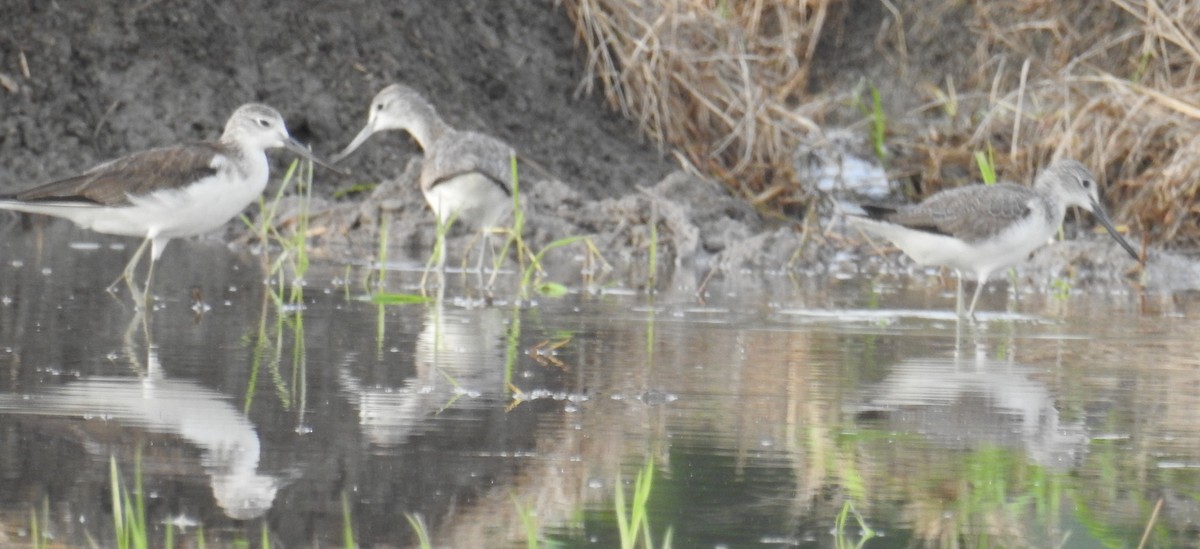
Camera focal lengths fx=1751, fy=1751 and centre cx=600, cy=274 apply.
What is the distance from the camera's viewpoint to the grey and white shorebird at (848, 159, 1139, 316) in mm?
10078

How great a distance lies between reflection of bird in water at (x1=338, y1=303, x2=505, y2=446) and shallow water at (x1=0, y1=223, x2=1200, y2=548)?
2 centimetres

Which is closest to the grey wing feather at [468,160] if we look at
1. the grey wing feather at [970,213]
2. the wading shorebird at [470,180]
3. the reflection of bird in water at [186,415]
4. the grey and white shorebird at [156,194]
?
the wading shorebird at [470,180]

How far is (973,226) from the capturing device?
10062 millimetres

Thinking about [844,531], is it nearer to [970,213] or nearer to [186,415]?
[186,415]

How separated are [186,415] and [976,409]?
8.94 ft

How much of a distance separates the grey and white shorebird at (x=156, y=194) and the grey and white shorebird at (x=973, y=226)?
11.9 ft

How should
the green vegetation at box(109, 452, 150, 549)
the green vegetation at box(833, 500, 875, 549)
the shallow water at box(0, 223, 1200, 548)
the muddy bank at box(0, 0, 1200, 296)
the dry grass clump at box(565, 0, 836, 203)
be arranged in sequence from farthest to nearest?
1. the dry grass clump at box(565, 0, 836, 203)
2. the muddy bank at box(0, 0, 1200, 296)
3. the shallow water at box(0, 223, 1200, 548)
4. the green vegetation at box(833, 500, 875, 549)
5. the green vegetation at box(109, 452, 150, 549)

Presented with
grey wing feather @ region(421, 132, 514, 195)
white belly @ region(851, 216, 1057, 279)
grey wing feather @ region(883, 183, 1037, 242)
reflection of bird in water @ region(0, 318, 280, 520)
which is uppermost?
grey wing feather @ region(421, 132, 514, 195)

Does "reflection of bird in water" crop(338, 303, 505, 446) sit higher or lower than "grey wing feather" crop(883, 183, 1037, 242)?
lower

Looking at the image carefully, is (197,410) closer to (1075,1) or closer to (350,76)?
(350,76)

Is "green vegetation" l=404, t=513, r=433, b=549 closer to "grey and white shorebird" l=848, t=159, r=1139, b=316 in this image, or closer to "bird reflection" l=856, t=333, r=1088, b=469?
"bird reflection" l=856, t=333, r=1088, b=469

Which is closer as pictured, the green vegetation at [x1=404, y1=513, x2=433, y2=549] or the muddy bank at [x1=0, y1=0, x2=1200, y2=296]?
the green vegetation at [x1=404, y1=513, x2=433, y2=549]

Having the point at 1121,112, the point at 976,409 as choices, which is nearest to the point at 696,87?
the point at 1121,112

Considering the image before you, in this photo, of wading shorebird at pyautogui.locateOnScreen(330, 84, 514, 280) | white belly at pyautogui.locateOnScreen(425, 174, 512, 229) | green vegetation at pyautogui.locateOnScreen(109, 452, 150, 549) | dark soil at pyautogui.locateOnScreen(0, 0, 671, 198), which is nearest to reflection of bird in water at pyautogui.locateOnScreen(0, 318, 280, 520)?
green vegetation at pyautogui.locateOnScreen(109, 452, 150, 549)
